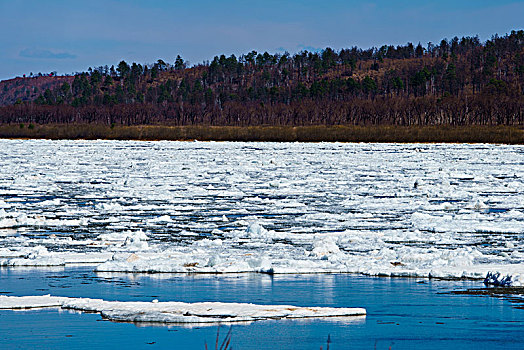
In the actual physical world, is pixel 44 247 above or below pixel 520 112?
below

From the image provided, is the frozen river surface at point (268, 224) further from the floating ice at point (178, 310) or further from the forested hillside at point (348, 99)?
the forested hillside at point (348, 99)

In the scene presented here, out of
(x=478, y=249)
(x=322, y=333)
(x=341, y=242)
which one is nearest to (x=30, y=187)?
(x=341, y=242)

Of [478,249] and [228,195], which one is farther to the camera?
[228,195]

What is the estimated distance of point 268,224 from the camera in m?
12.8

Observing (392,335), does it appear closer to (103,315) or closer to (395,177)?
(103,315)

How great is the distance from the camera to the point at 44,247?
977 cm

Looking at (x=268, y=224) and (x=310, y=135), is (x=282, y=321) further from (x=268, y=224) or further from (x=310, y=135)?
(x=310, y=135)

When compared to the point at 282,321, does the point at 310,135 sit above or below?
above

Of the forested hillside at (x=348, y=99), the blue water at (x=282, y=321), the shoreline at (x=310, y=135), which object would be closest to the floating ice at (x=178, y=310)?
the blue water at (x=282, y=321)

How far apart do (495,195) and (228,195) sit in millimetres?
6763

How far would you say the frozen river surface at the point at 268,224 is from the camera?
8922mm

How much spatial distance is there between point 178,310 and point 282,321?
0.96 metres

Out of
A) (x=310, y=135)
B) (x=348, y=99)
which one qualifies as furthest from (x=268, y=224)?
(x=348, y=99)

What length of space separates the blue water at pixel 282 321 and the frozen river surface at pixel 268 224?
1.86 feet
